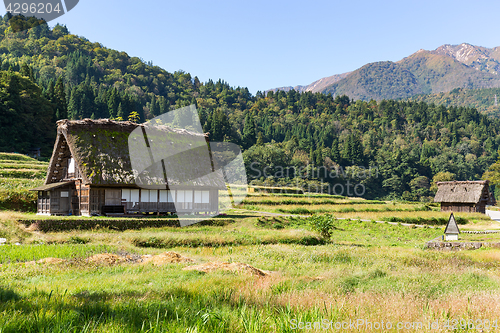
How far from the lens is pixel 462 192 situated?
4897 centimetres

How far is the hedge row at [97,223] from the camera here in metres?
19.2

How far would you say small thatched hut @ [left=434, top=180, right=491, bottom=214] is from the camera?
47.5 meters

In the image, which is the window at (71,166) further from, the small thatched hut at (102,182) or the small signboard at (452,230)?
the small signboard at (452,230)

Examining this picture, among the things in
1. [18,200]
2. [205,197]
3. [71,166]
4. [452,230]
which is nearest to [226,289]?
[452,230]

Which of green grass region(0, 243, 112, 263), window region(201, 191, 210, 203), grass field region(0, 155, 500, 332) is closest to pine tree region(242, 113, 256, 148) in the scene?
window region(201, 191, 210, 203)

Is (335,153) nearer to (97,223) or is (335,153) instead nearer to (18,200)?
(18,200)

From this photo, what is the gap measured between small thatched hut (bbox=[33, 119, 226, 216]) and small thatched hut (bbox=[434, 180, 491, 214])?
1456 inches

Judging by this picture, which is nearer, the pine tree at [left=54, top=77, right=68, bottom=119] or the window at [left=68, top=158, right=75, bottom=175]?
the window at [left=68, top=158, right=75, bottom=175]

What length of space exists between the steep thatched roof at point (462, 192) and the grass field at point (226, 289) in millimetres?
37019

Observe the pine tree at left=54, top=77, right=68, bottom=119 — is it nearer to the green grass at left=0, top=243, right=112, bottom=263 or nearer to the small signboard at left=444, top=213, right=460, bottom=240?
the green grass at left=0, top=243, right=112, bottom=263

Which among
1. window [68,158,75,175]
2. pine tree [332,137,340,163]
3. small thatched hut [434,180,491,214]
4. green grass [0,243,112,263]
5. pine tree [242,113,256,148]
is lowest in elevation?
small thatched hut [434,180,491,214]

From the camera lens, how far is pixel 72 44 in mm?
152375

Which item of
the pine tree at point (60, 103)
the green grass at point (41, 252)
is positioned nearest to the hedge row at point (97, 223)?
the green grass at point (41, 252)

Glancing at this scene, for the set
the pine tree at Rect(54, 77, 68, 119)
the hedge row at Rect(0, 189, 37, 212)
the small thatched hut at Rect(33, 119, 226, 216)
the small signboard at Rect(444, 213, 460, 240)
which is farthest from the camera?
the pine tree at Rect(54, 77, 68, 119)
